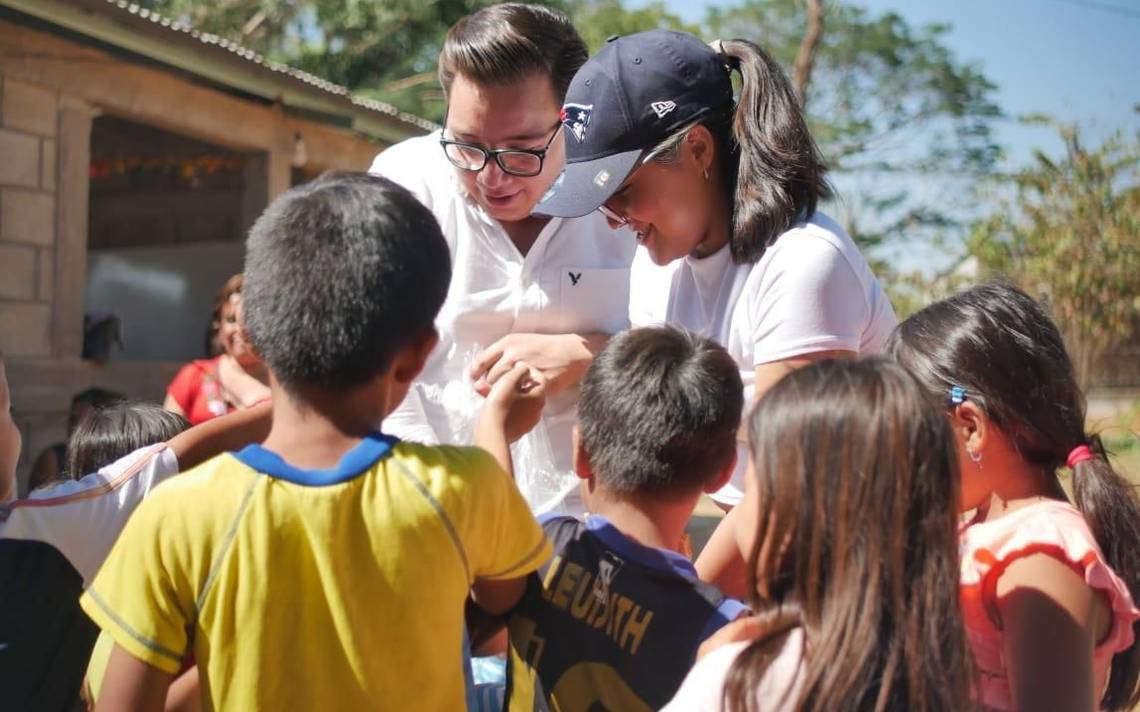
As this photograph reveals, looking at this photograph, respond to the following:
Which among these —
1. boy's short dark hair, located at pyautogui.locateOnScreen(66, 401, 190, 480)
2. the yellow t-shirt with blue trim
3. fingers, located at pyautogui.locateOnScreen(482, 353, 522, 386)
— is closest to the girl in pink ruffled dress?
fingers, located at pyautogui.locateOnScreen(482, 353, 522, 386)

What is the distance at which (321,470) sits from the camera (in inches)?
55.5

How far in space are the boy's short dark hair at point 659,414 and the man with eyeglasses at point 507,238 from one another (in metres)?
0.48

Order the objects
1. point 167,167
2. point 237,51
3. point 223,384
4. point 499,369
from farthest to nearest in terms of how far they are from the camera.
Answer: point 167,167 < point 237,51 < point 223,384 < point 499,369

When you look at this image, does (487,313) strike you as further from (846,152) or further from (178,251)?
(846,152)

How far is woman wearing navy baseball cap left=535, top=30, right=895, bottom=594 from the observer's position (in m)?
2.01

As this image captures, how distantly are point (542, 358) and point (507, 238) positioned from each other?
38 centimetres

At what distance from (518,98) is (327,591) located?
1286mm

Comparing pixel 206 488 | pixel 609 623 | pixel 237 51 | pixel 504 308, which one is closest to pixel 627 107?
pixel 504 308

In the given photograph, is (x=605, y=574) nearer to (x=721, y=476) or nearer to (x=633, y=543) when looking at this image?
(x=633, y=543)

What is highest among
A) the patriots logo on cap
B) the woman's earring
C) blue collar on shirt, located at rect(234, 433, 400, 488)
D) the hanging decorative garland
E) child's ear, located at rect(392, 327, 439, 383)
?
the patriots logo on cap

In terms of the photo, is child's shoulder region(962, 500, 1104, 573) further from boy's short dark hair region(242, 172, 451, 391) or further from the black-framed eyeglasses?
the black-framed eyeglasses

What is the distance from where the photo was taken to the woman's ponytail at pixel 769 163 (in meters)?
2.08

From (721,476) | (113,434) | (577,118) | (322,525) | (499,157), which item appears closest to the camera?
(322,525)

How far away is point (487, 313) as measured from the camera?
93.7 inches
